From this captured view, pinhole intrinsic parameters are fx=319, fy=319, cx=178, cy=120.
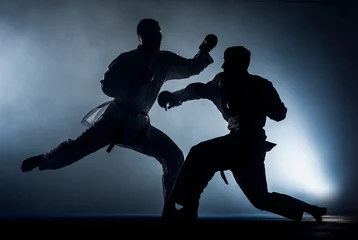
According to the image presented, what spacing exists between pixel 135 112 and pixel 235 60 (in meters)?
0.86

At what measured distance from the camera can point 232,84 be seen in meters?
2.03

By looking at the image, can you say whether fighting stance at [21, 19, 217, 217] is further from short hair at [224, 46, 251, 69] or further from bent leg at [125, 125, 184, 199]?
short hair at [224, 46, 251, 69]

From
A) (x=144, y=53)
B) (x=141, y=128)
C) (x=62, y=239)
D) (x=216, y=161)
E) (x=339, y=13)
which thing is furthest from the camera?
(x=339, y=13)

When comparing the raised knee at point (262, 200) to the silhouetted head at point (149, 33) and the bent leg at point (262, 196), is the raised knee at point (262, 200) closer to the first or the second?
the bent leg at point (262, 196)

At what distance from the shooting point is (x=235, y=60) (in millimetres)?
2043

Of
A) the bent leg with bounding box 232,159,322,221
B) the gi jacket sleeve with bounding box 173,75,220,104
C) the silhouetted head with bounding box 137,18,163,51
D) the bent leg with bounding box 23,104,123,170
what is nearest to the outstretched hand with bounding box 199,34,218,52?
the silhouetted head with bounding box 137,18,163,51

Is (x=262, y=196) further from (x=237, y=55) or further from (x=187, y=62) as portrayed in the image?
(x=187, y=62)

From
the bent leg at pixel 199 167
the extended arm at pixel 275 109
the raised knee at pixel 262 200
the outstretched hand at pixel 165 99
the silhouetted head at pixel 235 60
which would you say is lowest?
the raised knee at pixel 262 200

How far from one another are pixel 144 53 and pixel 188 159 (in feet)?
3.62

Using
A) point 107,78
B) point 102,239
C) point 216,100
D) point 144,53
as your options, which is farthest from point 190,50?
point 102,239

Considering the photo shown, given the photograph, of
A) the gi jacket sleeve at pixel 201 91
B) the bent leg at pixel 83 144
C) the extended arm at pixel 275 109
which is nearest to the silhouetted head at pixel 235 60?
the gi jacket sleeve at pixel 201 91

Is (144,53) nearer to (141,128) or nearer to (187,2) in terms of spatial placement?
(141,128)

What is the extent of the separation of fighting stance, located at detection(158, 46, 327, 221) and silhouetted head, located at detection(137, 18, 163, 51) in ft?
2.61

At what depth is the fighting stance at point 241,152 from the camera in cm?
188
